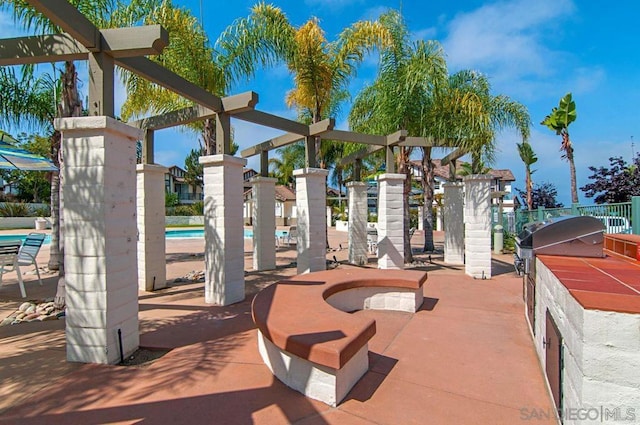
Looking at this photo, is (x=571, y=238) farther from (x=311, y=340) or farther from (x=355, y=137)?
(x=355, y=137)

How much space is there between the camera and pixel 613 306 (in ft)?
5.97

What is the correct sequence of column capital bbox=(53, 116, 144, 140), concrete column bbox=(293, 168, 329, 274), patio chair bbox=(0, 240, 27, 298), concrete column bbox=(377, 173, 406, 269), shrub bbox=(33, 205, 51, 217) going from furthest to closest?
shrub bbox=(33, 205, 51, 217) → concrete column bbox=(377, 173, 406, 269) → concrete column bbox=(293, 168, 329, 274) → patio chair bbox=(0, 240, 27, 298) → column capital bbox=(53, 116, 144, 140)

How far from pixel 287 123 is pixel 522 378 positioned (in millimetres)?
6468

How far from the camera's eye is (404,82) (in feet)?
33.6

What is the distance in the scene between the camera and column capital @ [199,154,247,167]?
20.3 feet

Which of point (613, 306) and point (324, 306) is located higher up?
point (613, 306)

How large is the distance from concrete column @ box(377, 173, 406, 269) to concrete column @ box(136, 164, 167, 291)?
518cm

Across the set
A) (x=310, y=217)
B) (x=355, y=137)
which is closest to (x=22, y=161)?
(x=310, y=217)

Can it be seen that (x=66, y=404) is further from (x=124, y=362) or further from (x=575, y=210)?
(x=575, y=210)

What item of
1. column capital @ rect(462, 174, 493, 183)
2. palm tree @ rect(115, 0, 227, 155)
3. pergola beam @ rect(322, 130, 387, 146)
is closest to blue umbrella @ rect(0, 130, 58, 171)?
palm tree @ rect(115, 0, 227, 155)

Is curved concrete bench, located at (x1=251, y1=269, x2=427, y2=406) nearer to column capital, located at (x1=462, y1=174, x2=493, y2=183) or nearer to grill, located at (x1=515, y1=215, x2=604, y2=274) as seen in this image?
grill, located at (x1=515, y1=215, x2=604, y2=274)

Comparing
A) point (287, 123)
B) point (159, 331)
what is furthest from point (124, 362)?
point (287, 123)

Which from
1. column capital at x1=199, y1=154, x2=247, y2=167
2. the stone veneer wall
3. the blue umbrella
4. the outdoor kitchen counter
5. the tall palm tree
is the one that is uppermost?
the tall palm tree

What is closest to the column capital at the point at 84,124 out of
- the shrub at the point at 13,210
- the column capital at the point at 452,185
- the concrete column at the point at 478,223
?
the concrete column at the point at 478,223
